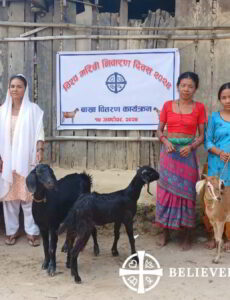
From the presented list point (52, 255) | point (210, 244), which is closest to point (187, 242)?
point (210, 244)

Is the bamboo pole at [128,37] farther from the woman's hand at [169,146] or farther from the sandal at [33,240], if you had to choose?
the sandal at [33,240]

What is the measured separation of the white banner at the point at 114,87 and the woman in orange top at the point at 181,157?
107 centimetres

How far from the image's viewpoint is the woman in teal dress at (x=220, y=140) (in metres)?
4.64

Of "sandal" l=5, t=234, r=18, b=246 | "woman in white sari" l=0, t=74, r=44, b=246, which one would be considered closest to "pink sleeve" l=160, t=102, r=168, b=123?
"woman in white sari" l=0, t=74, r=44, b=246

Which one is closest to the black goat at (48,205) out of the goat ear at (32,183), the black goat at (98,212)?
the goat ear at (32,183)

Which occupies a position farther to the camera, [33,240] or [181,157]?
[33,240]

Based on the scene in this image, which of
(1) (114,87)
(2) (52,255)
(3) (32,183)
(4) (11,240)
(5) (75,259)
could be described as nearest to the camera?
(5) (75,259)

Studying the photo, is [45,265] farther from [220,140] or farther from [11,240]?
[220,140]

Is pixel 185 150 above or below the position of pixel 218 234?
above

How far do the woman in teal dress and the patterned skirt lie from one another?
0.72 ft

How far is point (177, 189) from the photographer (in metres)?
4.84

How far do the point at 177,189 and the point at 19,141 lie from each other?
6.38ft

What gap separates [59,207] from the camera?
Answer: 4.51 meters

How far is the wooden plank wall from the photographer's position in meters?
5.79
